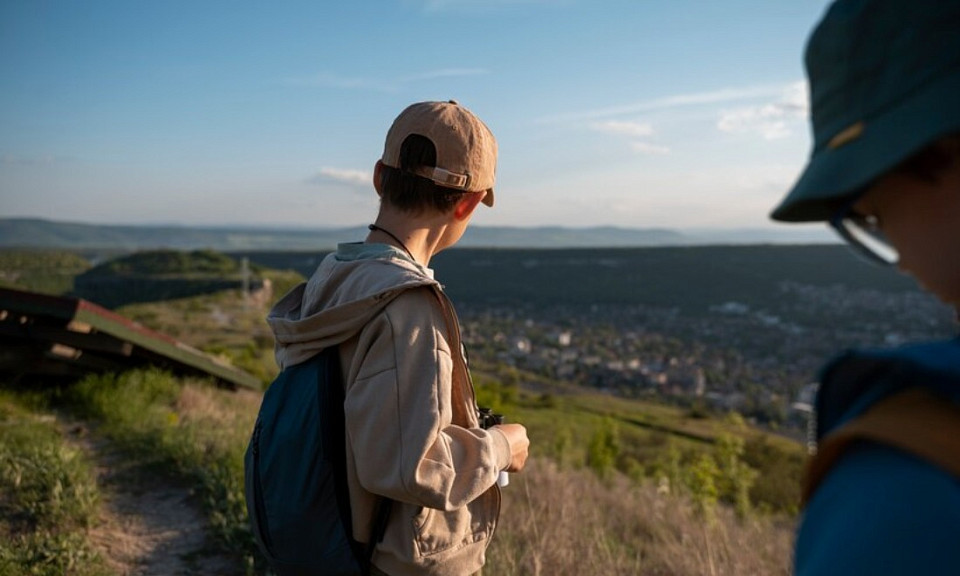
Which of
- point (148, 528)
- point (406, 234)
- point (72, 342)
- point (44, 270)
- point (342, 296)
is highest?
point (406, 234)

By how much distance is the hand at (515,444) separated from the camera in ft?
5.96

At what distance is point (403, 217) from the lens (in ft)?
6.14

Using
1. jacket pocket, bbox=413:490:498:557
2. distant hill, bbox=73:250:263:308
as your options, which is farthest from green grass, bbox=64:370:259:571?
distant hill, bbox=73:250:263:308

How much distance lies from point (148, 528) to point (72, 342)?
3.01 meters

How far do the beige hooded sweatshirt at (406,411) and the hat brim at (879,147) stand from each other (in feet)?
3.16

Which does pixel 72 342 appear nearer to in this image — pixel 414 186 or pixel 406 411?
pixel 414 186

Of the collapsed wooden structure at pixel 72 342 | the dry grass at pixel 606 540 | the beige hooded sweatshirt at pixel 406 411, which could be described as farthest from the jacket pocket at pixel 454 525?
the collapsed wooden structure at pixel 72 342

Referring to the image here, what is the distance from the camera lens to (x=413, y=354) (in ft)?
5.23

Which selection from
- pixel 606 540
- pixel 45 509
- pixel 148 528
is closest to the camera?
pixel 45 509

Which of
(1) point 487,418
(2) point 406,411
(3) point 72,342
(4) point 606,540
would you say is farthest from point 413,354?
(3) point 72,342

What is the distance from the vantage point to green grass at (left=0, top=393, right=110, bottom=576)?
3.65 meters

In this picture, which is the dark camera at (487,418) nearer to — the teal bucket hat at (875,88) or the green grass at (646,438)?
the teal bucket hat at (875,88)

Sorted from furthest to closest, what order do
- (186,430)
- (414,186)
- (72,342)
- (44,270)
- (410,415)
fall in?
(44,270), (72,342), (186,430), (414,186), (410,415)

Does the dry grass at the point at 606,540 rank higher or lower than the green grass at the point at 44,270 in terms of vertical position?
higher
